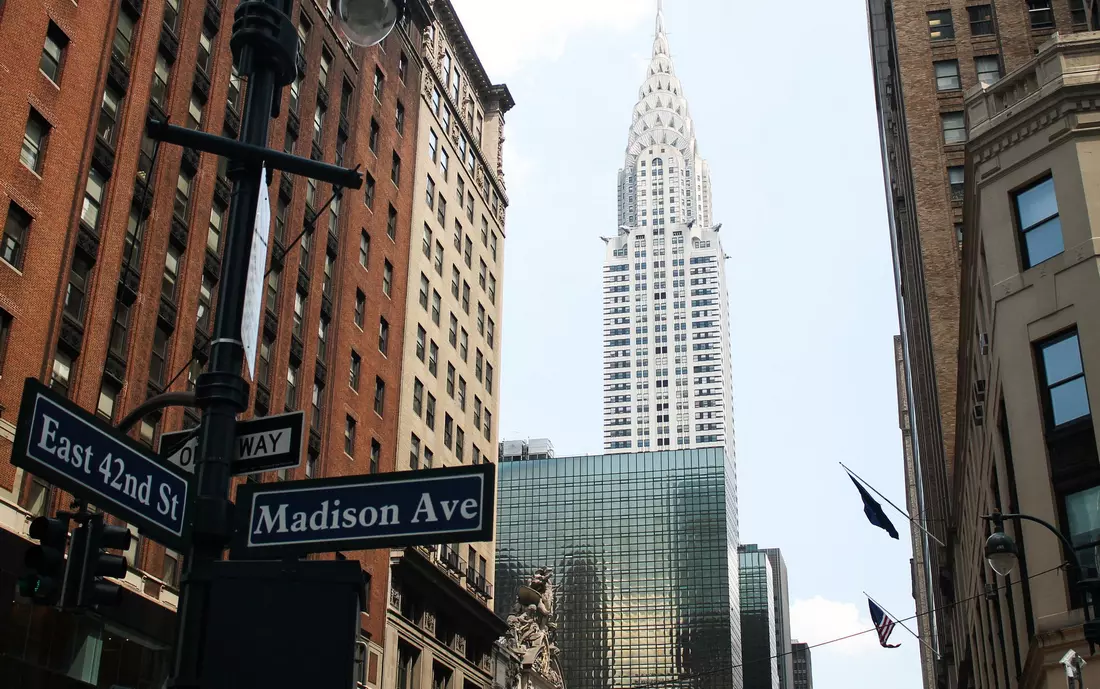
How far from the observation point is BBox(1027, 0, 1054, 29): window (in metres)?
63.3

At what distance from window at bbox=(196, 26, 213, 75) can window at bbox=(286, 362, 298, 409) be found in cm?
1185

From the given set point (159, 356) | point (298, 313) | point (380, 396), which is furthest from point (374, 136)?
point (159, 356)

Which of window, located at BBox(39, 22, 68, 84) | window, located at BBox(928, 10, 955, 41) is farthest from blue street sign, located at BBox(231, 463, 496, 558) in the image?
window, located at BBox(928, 10, 955, 41)

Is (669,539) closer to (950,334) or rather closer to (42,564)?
(950,334)

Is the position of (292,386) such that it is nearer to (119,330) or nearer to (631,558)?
(119,330)

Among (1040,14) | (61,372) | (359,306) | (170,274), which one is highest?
(1040,14)

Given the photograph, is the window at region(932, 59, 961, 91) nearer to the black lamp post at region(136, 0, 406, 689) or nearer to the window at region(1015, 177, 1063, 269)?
the window at region(1015, 177, 1063, 269)

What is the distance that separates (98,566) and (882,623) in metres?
51.1

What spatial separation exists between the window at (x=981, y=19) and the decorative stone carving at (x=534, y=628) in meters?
38.4

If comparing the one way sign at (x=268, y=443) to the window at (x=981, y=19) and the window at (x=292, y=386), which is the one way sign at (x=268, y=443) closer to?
the window at (x=292, y=386)

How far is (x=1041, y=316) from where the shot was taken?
28656 millimetres

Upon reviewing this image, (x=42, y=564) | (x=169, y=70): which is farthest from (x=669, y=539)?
(x=42, y=564)

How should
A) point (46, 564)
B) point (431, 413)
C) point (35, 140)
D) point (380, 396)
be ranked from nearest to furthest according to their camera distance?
point (46, 564) → point (35, 140) → point (380, 396) → point (431, 413)

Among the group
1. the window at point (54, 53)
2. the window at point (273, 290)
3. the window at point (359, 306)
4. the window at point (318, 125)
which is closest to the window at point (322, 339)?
the window at point (359, 306)
